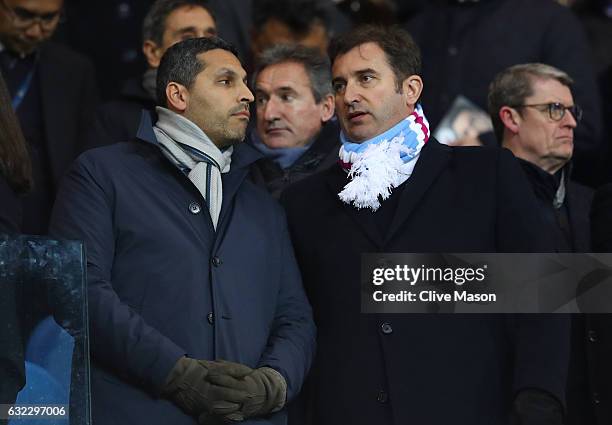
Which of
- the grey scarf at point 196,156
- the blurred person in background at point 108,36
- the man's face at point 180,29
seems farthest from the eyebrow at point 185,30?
the grey scarf at point 196,156

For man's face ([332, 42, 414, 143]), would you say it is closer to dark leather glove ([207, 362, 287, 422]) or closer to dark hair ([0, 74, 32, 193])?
dark leather glove ([207, 362, 287, 422])

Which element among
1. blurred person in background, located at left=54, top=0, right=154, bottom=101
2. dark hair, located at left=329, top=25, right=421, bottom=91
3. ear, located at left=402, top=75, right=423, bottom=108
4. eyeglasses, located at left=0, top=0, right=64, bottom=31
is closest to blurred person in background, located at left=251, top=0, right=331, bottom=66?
blurred person in background, located at left=54, top=0, right=154, bottom=101

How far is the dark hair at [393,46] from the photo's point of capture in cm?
568

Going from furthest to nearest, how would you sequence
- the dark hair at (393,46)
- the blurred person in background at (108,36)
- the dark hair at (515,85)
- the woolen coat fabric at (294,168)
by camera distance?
the blurred person in background at (108,36) → the dark hair at (515,85) → the woolen coat fabric at (294,168) → the dark hair at (393,46)

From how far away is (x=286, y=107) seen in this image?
642 centimetres

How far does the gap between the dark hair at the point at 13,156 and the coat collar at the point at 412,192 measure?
1257 mm

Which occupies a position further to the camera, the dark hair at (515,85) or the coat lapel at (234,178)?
the dark hair at (515,85)

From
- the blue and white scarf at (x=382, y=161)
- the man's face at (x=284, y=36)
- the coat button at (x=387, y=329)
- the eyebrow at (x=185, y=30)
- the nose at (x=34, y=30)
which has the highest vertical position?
the man's face at (x=284, y=36)

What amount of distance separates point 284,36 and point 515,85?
1461mm

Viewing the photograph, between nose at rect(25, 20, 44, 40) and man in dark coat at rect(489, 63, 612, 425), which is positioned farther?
nose at rect(25, 20, 44, 40)

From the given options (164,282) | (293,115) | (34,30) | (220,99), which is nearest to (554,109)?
(293,115)

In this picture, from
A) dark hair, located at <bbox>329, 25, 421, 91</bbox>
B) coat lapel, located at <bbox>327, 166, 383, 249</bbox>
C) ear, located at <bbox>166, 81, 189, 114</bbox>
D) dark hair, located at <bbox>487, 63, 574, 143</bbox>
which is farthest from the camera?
dark hair, located at <bbox>487, 63, 574, 143</bbox>

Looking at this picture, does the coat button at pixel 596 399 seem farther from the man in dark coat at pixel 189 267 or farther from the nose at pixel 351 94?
the nose at pixel 351 94

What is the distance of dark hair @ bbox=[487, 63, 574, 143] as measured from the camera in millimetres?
6500
